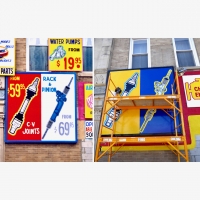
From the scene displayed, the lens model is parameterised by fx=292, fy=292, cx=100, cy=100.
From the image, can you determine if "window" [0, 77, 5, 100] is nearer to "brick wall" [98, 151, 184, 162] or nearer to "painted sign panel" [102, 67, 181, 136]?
"painted sign panel" [102, 67, 181, 136]

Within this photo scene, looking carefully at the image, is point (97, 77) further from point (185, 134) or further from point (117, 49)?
point (185, 134)

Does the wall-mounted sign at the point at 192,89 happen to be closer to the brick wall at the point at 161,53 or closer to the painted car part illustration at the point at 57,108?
the brick wall at the point at 161,53

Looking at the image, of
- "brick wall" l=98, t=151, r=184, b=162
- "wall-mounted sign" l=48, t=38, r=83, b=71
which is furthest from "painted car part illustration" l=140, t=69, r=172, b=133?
"wall-mounted sign" l=48, t=38, r=83, b=71

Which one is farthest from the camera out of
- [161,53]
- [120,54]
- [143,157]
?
[120,54]

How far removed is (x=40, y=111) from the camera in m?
4.61

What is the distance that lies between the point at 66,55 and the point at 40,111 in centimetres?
99

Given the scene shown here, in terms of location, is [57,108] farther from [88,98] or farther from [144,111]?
[144,111]

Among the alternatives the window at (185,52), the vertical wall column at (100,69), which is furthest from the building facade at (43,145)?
the window at (185,52)

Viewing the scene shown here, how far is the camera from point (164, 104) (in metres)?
4.68

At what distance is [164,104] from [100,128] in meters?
1.10

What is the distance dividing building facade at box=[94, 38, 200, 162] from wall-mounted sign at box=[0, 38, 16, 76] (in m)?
1.32

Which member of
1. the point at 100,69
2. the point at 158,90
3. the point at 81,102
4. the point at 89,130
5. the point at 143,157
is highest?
the point at 100,69

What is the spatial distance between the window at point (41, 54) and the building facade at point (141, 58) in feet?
0.39

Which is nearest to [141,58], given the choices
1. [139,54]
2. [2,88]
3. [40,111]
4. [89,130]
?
[139,54]
